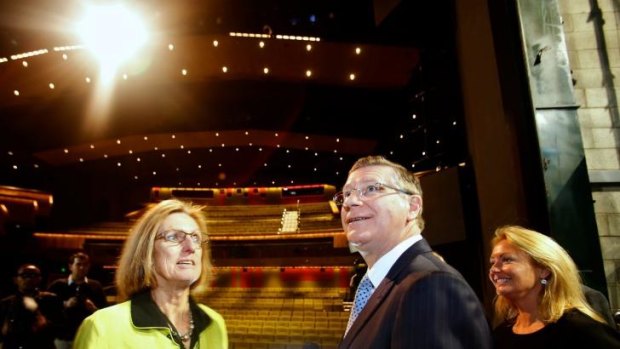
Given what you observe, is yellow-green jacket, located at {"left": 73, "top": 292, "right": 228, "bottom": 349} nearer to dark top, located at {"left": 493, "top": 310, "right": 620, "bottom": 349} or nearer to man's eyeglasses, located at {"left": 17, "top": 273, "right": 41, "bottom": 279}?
dark top, located at {"left": 493, "top": 310, "right": 620, "bottom": 349}

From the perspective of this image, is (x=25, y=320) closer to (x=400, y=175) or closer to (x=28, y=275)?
(x=28, y=275)

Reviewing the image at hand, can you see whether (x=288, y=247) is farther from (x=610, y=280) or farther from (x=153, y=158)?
(x=610, y=280)

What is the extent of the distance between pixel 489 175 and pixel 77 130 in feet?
61.3

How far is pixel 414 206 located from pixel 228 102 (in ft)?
52.2

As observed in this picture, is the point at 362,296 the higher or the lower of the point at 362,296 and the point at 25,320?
the higher

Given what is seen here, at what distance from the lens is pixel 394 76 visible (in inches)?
535

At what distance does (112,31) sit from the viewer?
989 cm

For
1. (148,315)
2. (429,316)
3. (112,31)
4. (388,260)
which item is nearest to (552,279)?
(388,260)

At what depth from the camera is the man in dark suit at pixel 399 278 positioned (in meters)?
1.18

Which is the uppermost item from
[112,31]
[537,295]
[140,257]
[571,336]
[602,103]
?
[112,31]

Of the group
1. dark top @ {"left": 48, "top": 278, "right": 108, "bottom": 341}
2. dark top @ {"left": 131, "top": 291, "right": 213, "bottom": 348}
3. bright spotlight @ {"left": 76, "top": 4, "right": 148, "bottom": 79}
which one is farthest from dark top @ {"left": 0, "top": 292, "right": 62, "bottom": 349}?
bright spotlight @ {"left": 76, "top": 4, "right": 148, "bottom": 79}

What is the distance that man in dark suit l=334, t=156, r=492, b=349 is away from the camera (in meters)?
1.18

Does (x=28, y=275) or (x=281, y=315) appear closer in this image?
(x=28, y=275)

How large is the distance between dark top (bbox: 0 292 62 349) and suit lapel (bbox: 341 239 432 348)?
4.81m
